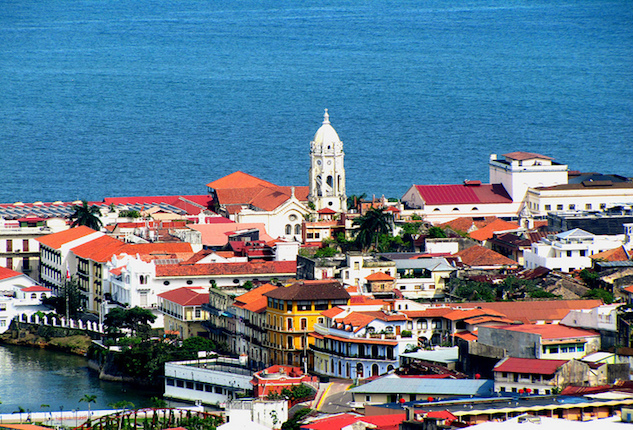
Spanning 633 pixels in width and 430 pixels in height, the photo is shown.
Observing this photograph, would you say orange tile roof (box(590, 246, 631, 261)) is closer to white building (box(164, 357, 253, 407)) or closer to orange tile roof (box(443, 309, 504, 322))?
orange tile roof (box(443, 309, 504, 322))

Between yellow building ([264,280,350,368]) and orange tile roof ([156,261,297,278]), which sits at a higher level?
orange tile roof ([156,261,297,278])

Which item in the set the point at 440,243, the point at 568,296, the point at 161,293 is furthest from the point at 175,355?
the point at 440,243

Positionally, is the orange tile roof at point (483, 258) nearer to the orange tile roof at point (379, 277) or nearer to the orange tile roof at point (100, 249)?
the orange tile roof at point (379, 277)

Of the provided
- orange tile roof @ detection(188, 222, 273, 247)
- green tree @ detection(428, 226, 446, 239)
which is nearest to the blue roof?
orange tile roof @ detection(188, 222, 273, 247)

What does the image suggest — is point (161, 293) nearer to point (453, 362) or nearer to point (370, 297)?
point (370, 297)

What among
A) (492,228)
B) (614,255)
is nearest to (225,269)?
(614,255)

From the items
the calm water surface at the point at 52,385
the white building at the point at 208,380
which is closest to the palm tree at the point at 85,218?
the calm water surface at the point at 52,385
